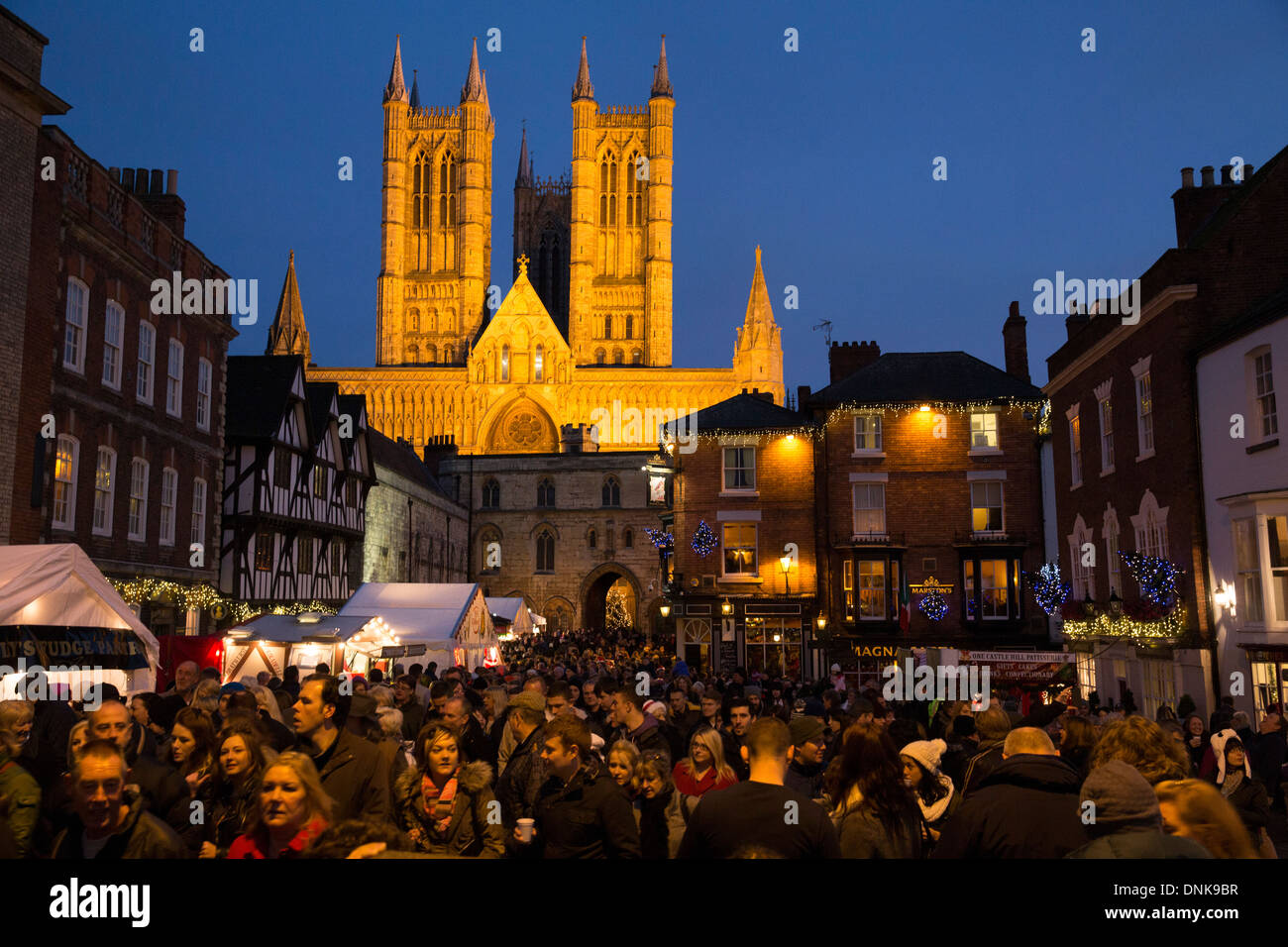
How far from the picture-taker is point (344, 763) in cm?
584

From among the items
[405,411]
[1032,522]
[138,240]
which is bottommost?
[1032,522]

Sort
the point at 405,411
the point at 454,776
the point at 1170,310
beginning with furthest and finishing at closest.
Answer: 1. the point at 405,411
2. the point at 1170,310
3. the point at 454,776

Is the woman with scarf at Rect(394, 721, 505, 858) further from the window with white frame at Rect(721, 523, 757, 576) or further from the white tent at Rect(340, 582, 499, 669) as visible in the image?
the window with white frame at Rect(721, 523, 757, 576)

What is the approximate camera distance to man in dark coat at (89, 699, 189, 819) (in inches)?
224

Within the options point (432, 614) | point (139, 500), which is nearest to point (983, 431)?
point (432, 614)

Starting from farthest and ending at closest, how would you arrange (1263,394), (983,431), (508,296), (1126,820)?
(508,296), (983,431), (1263,394), (1126,820)

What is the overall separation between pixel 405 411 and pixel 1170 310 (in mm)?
73195

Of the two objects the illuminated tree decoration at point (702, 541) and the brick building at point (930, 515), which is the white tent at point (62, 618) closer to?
the illuminated tree decoration at point (702, 541)

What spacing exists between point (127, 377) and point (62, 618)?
31.1 ft

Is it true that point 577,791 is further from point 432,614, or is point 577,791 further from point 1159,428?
point 432,614

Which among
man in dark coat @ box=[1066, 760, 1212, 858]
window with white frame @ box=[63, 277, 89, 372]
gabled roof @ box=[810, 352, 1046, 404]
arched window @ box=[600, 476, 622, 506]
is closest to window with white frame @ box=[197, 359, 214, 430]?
window with white frame @ box=[63, 277, 89, 372]
